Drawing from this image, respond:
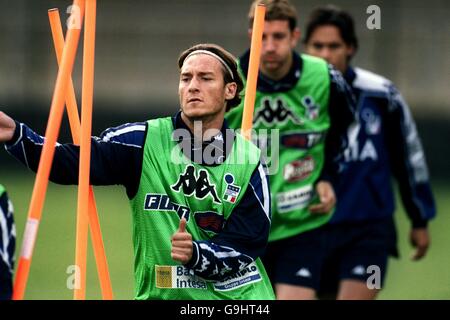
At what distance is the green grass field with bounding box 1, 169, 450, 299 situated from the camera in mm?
10609

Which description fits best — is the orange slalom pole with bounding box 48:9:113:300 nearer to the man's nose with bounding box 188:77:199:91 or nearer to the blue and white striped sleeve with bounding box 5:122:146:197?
the blue and white striped sleeve with bounding box 5:122:146:197

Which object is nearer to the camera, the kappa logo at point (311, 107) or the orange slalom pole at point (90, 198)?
the orange slalom pole at point (90, 198)

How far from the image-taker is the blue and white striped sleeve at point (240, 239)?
17.1ft

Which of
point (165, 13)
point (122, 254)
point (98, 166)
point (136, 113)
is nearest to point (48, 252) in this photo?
point (122, 254)

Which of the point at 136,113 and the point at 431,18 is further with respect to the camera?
the point at 431,18

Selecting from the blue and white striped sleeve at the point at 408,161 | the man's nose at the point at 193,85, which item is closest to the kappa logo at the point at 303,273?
the blue and white striped sleeve at the point at 408,161

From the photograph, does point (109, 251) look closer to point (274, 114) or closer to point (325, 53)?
point (325, 53)

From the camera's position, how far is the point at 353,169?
868 centimetres

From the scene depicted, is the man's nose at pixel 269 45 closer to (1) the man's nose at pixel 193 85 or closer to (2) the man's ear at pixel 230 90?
(2) the man's ear at pixel 230 90

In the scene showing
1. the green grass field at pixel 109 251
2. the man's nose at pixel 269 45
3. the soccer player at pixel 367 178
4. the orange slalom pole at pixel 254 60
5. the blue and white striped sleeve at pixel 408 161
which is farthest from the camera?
the green grass field at pixel 109 251

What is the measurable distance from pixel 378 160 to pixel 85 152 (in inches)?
163
